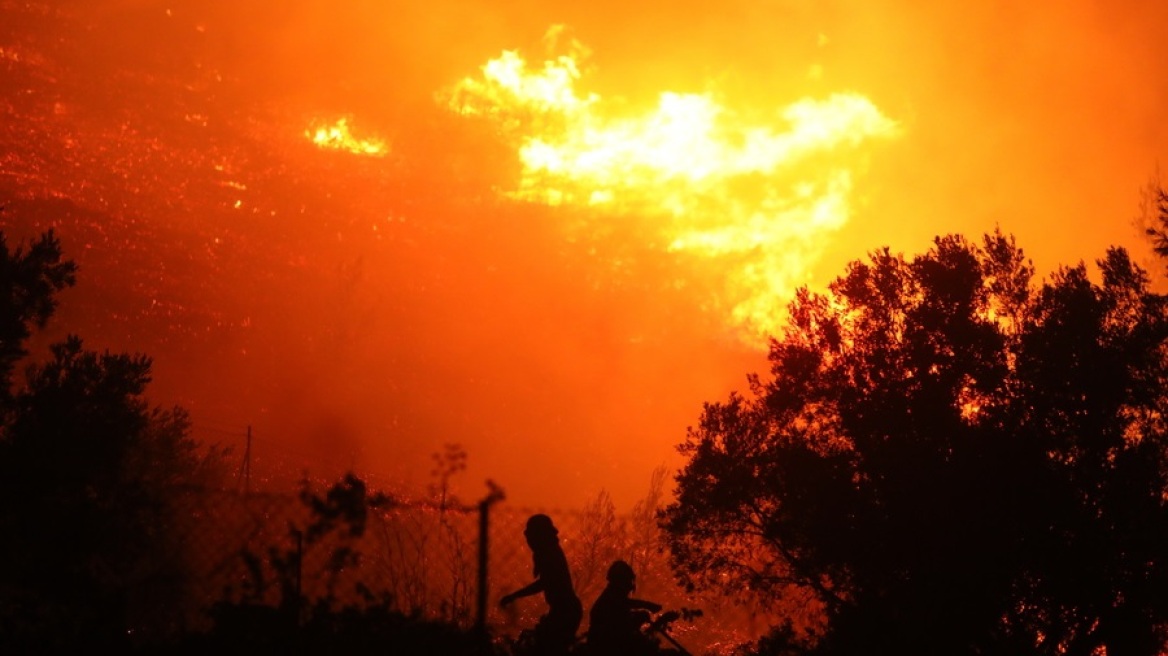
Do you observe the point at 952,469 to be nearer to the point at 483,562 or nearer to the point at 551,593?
the point at 551,593

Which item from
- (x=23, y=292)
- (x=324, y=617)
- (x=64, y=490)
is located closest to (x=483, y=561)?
(x=324, y=617)

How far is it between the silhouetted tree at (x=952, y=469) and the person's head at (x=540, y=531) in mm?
5998

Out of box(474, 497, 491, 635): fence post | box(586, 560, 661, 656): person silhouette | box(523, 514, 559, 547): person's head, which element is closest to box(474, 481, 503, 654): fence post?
box(474, 497, 491, 635): fence post

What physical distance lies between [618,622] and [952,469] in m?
7.52

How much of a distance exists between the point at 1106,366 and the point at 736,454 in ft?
20.2

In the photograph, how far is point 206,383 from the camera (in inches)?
3573

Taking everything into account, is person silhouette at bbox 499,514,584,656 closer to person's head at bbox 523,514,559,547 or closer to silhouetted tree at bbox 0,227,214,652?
person's head at bbox 523,514,559,547

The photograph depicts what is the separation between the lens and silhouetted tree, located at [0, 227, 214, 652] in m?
10.2

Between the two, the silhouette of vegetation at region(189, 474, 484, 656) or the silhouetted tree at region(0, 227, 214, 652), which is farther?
the silhouetted tree at region(0, 227, 214, 652)

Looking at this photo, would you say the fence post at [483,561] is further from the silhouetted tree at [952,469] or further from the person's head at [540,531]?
the silhouetted tree at [952,469]

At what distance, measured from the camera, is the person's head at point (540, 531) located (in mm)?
11805

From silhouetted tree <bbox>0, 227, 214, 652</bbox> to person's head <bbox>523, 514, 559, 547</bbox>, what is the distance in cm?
354

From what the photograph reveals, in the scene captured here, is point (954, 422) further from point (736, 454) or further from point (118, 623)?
point (118, 623)

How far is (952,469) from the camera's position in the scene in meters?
16.7
